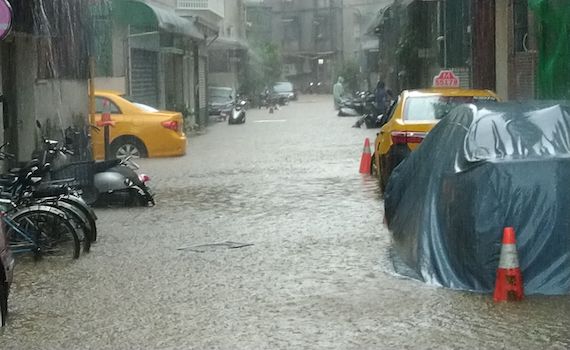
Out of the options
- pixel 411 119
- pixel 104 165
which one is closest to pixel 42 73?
pixel 104 165

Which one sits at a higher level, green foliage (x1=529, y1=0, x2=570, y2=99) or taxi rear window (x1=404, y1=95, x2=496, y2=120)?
green foliage (x1=529, y1=0, x2=570, y2=99)

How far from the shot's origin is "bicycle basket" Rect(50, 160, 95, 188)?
465 inches

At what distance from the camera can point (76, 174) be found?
12.5m

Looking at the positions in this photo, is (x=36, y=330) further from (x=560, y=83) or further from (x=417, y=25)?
(x=417, y=25)

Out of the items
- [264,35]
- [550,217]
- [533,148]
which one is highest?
[264,35]

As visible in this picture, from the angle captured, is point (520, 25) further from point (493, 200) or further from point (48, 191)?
point (493, 200)

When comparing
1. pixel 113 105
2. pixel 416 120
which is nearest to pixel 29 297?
pixel 416 120

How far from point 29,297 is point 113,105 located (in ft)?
47.3

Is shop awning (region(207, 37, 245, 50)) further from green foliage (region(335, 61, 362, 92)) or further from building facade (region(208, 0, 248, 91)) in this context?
green foliage (region(335, 61, 362, 92))

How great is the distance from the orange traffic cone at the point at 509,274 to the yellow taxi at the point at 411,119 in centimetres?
600

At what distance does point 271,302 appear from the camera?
27.8 feet

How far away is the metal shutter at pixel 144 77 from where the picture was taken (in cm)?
2976

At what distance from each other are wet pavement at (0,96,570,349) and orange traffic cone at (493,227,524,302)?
13cm

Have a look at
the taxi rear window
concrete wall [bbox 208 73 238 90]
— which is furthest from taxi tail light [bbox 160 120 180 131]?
concrete wall [bbox 208 73 238 90]
